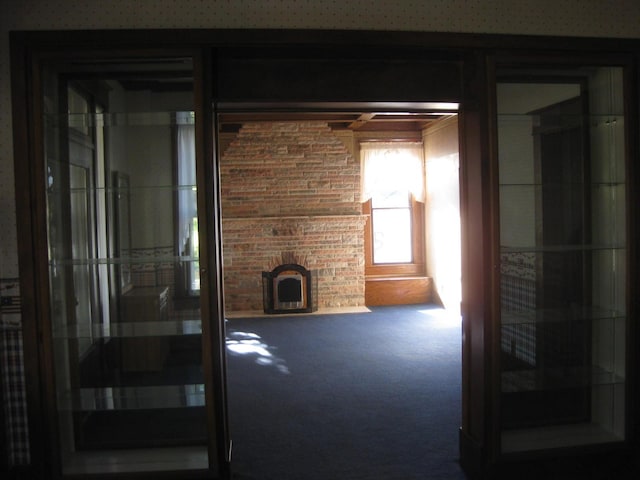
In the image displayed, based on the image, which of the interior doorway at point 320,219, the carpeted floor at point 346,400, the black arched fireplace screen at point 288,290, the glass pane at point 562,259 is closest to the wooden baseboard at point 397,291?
the interior doorway at point 320,219

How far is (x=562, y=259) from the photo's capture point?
2.68 m

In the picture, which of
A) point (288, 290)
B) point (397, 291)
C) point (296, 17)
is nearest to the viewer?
point (296, 17)

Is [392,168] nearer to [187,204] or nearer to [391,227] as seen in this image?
[391,227]

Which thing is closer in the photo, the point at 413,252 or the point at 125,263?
the point at 125,263

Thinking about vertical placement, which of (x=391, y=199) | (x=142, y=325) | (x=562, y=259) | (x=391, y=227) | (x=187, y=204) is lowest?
(x=142, y=325)

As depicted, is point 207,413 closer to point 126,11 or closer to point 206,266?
point 206,266

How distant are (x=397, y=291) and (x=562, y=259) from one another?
4.91m

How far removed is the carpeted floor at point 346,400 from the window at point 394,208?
5.37 ft

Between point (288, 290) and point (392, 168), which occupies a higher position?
point (392, 168)

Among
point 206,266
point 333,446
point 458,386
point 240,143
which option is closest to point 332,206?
point 240,143

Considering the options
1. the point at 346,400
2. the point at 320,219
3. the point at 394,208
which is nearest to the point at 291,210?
the point at 320,219

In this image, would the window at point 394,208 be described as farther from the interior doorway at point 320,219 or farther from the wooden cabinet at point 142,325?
the wooden cabinet at point 142,325

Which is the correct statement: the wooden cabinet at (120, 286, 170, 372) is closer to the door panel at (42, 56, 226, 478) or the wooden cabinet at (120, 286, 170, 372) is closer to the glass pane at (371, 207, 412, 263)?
the door panel at (42, 56, 226, 478)

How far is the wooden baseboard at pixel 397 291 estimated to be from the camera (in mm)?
7527
